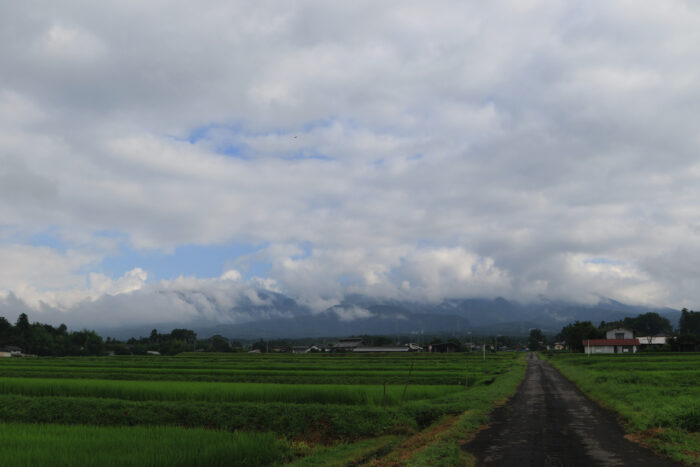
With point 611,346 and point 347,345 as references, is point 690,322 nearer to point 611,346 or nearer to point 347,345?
point 611,346

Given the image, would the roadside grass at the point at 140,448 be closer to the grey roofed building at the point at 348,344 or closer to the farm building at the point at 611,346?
the farm building at the point at 611,346

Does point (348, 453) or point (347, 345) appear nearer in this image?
point (348, 453)

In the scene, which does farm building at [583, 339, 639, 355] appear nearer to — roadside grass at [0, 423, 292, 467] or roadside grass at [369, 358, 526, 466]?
roadside grass at [369, 358, 526, 466]

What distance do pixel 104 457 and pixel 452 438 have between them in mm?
10664

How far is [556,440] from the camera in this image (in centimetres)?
1581

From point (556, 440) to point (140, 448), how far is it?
43.5ft

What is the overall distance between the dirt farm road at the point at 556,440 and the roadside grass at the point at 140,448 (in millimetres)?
6838

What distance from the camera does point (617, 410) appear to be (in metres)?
22.4

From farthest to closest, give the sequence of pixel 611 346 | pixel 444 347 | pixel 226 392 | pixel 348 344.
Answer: pixel 348 344
pixel 444 347
pixel 611 346
pixel 226 392

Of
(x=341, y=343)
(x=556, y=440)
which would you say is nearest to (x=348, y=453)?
(x=556, y=440)

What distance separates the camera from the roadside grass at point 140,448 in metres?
14.3

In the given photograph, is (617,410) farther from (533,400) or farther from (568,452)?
(568,452)

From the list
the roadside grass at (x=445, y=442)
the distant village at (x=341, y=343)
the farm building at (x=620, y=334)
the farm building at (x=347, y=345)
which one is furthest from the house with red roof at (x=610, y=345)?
the roadside grass at (x=445, y=442)

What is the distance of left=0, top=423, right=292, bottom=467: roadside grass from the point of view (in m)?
14.3
